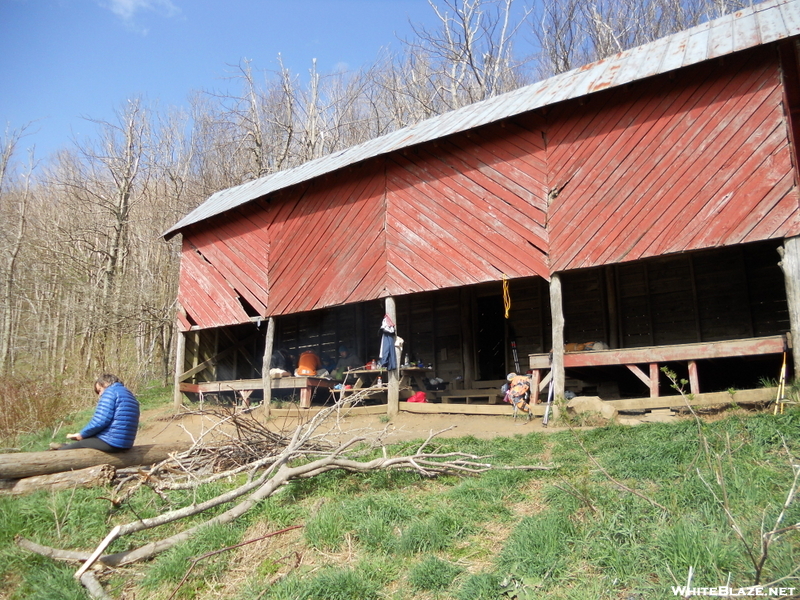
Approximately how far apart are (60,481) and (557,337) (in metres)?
7.24

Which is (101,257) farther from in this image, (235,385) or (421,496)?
(421,496)

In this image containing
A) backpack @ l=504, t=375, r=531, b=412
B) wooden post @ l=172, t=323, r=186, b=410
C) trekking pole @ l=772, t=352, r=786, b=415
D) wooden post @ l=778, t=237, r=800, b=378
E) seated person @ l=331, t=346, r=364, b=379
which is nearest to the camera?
trekking pole @ l=772, t=352, r=786, b=415

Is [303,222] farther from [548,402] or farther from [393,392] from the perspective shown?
[548,402]

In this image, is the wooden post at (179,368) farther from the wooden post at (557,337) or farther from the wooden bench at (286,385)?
the wooden post at (557,337)

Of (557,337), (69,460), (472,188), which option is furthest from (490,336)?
(69,460)

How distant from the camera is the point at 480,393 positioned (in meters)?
12.9

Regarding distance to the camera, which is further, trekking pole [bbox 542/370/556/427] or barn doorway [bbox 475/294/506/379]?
barn doorway [bbox 475/294/506/379]

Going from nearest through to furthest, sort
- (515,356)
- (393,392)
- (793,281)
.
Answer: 1. (793,281)
2. (393,392)
3. (515,356)

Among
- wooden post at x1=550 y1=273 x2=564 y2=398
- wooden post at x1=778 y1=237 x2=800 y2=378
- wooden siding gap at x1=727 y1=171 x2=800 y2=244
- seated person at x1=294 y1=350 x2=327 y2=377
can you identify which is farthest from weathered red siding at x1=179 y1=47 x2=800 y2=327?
seated person at x1=294 y1=350 x2=327 y2=377

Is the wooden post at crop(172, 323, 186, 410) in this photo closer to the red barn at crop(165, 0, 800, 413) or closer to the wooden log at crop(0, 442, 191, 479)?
the red barn at crop(165, 0, 800, 413)

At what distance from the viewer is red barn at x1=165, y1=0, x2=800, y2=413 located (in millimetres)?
8555

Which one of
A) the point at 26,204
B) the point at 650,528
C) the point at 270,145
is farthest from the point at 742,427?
the point at 26,204

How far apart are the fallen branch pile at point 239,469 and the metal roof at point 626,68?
599 centimetres

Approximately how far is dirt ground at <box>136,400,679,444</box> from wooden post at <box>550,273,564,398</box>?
0.70 meters
